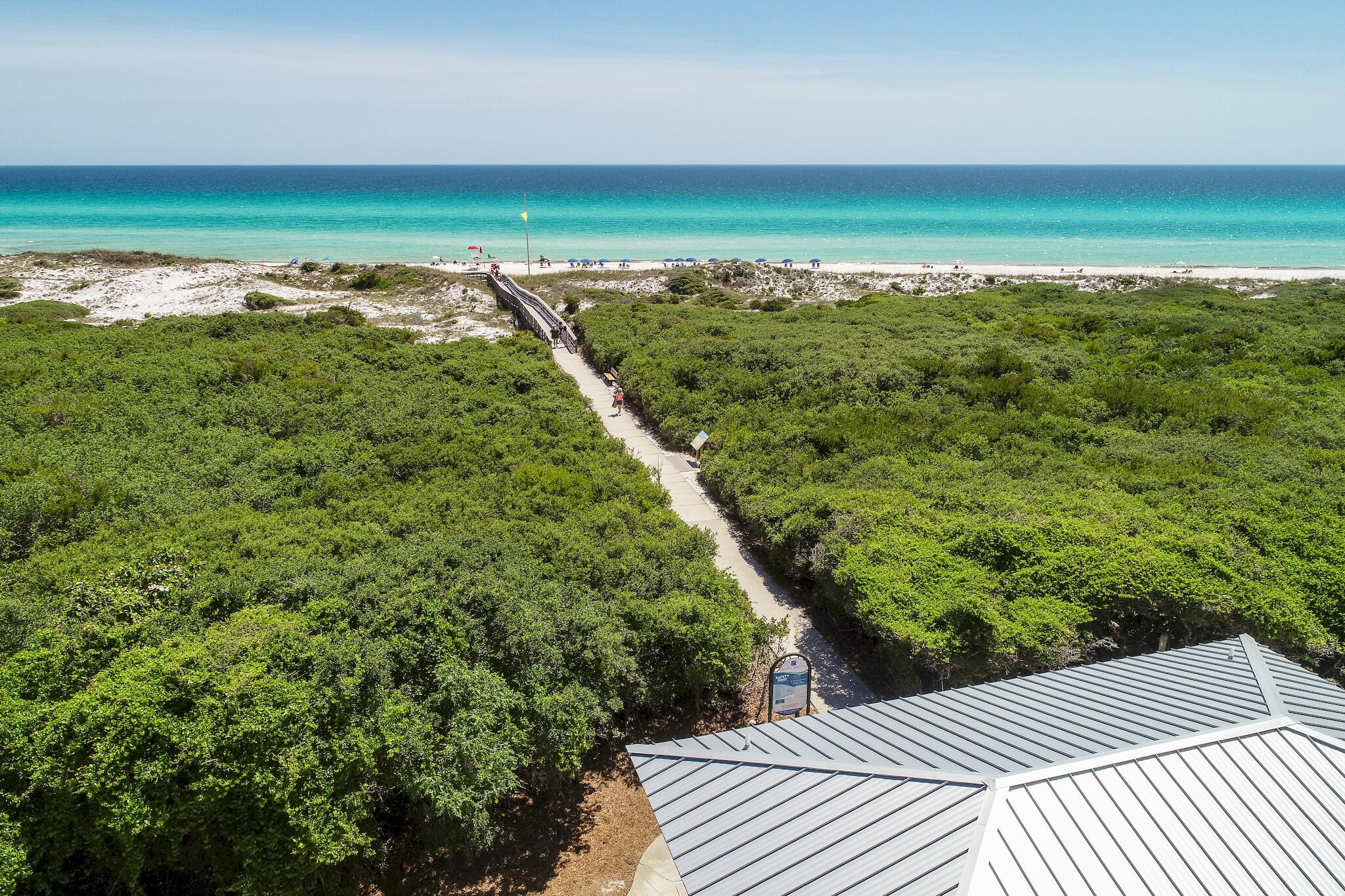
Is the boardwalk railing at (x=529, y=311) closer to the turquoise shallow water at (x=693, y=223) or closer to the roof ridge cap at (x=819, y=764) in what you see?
the turquoise shallow water at (x=693, y=223)

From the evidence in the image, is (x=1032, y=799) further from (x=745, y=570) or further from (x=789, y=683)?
(x=745, y=570)

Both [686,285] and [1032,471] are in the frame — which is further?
[686,285]

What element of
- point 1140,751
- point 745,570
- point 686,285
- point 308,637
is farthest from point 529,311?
point 1140,751

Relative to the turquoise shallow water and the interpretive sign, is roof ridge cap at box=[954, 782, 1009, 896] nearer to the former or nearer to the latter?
the interpretive sign

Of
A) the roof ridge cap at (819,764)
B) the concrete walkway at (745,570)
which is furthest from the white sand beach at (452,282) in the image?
the roof ridge cap at (819,764)

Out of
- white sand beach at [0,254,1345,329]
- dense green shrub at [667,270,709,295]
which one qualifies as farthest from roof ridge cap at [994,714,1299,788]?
dense green shrub at [667,270,709,295]

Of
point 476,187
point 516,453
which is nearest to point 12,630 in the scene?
point 516,453
